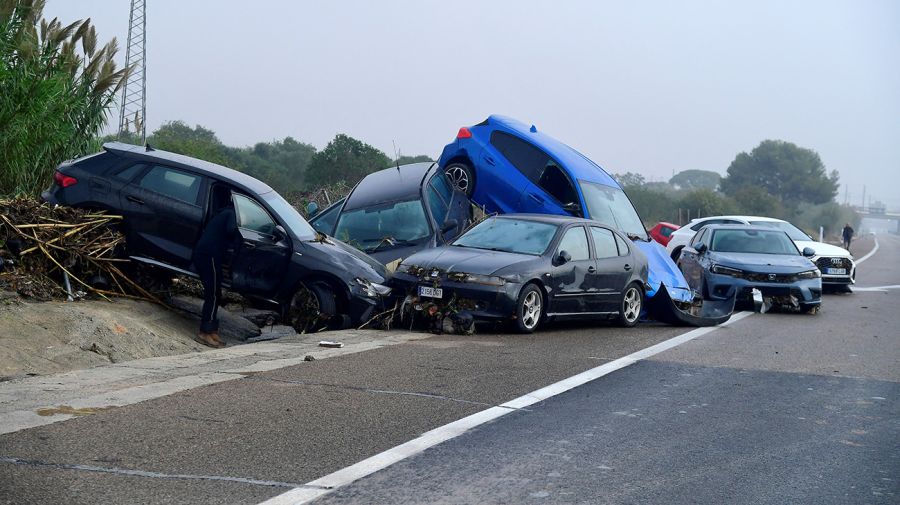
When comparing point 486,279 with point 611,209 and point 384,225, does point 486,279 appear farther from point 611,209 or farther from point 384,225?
point 611,209

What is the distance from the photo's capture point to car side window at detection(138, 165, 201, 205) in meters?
12.1

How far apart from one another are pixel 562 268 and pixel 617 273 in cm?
127

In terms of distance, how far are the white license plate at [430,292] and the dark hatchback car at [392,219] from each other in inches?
79.9

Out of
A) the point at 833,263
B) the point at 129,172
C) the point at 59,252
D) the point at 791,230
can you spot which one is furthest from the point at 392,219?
the point at 791,230

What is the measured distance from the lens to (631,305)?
46.4ft

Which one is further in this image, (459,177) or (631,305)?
(459,177)

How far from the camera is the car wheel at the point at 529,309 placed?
12093 mm

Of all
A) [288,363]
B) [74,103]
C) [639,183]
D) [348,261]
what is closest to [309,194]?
[74,103]

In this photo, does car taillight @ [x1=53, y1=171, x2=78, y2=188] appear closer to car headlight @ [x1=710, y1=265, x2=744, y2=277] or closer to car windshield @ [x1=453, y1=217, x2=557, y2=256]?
Result: car windshield @ [x1=453, y1=217, x2=557, y2=256]

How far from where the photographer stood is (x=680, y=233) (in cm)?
2495

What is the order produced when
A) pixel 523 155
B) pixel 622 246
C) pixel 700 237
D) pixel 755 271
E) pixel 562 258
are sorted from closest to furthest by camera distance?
pixel 562 258 < pixel 622 246 < pixel 523 155 < pixel 755 271 < pixel 700 237

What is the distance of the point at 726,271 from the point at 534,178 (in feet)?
12.0

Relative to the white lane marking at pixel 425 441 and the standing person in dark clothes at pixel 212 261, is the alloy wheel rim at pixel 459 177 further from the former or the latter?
the white lane marking at pixel 425 441

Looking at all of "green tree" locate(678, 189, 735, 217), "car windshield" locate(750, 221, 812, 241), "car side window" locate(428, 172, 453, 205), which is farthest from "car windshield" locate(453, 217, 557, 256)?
"green tree" locate(678, 189, 735, 217)
